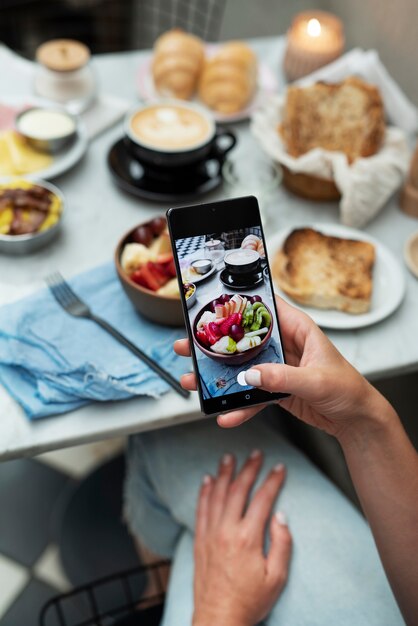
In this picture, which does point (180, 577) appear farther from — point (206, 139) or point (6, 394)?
point (206, 139)

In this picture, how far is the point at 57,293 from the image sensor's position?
965 millimetres

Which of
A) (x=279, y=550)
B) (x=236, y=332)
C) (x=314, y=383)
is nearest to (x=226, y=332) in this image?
(x=236, y=332)

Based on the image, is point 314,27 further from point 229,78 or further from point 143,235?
point 143,235

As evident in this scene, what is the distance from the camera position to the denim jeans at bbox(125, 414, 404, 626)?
0.83 metres

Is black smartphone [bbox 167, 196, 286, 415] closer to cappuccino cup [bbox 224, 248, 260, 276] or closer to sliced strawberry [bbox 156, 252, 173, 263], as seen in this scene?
cappuccino cup [bbox 224, 248, 260, 276]

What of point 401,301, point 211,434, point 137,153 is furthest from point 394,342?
point 137,153

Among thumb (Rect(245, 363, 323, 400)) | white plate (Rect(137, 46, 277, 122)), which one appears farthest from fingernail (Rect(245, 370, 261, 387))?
white plate (Rect(137, 46, 277, 122))

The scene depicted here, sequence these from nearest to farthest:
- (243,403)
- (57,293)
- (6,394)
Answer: (243,403) → (6,394) → (57,293)

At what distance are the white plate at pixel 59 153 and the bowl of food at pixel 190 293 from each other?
1.73 feet

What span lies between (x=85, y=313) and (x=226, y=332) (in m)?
0.29

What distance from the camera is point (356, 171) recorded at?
1149 mm

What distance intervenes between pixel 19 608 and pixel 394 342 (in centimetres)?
94

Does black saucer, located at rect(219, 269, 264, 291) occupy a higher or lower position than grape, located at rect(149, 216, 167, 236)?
higher

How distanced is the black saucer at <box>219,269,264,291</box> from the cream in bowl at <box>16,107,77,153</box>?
628 mm
